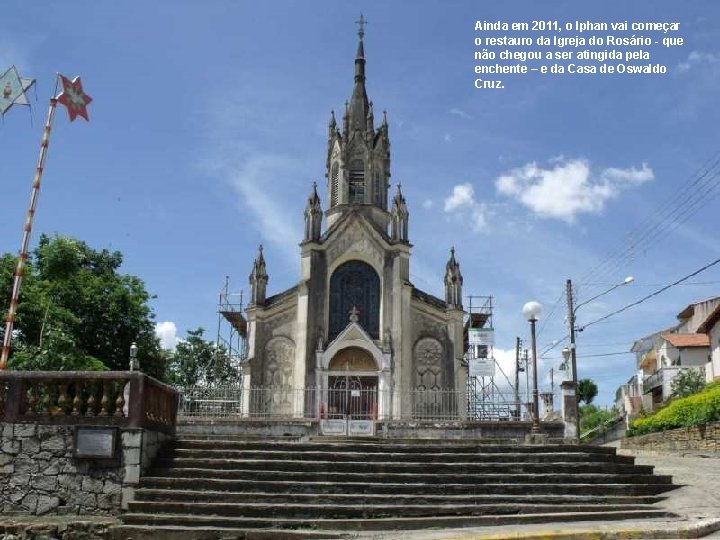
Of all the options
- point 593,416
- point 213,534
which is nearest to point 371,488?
point 213,534

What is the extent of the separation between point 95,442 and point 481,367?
72.1 feet

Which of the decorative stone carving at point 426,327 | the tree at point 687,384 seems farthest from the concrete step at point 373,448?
the tree at point 687,384

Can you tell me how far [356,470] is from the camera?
13.0 meters

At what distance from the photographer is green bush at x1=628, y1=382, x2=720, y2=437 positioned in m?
24.0

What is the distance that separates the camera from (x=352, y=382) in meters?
32.7

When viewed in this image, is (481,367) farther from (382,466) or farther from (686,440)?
(382,466)

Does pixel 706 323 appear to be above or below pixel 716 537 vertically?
above

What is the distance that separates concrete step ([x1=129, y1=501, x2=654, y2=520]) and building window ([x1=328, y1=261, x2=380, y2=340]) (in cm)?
2167

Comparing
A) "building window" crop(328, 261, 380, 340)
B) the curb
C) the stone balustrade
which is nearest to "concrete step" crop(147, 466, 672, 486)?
the stone balustrade

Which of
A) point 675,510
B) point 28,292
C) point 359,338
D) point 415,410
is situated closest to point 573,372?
point 415,410

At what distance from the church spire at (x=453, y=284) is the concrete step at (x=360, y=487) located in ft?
71.1

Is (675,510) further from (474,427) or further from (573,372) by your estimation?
(573,372)

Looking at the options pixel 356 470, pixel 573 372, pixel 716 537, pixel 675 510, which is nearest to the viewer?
pixel 716 537

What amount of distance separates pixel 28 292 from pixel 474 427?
648 inches
